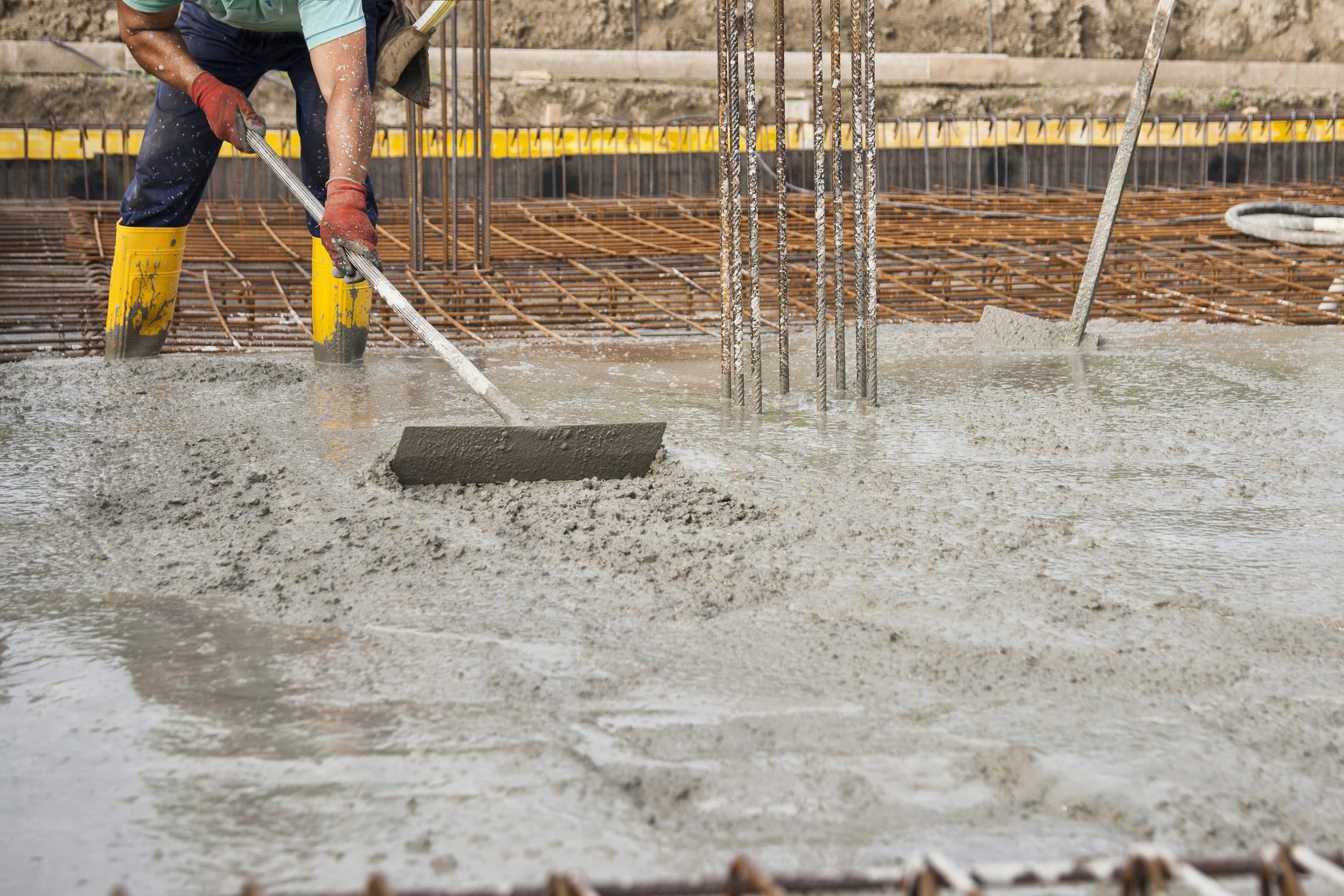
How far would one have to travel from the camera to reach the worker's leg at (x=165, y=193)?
3.73 m

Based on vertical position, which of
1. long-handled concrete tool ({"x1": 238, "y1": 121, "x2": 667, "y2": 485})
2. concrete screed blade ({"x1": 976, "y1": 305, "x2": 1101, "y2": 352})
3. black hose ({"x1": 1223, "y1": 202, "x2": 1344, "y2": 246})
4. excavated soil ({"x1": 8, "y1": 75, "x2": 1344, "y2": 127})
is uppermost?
→ excavated soil ({"x1": 8, "y1": 75, "x2": 1344, "y2": 127})

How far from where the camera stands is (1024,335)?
427 cm

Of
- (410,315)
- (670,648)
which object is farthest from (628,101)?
(670,648)

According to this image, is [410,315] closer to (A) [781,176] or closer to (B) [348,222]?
(B) [348,222]

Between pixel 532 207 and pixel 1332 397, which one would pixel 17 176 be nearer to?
pixel 532 207

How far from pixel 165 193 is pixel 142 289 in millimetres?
317

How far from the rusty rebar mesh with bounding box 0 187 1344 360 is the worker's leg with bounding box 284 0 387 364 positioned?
2.20ft

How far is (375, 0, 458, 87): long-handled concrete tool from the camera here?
3.70 meters

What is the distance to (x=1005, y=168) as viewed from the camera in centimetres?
1038

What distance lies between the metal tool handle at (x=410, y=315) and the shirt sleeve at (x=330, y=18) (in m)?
0.36

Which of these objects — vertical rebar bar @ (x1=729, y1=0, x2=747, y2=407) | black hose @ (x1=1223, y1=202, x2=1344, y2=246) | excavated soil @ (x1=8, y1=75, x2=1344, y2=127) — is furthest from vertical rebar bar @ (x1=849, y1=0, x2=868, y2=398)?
excavated soil @ (x1=8, y1=75, x2=1344, y2=127)

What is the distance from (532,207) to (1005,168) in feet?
14.1

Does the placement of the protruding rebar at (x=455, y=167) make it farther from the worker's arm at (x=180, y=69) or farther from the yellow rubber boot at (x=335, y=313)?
the worker's arm at (x=180, y=69)

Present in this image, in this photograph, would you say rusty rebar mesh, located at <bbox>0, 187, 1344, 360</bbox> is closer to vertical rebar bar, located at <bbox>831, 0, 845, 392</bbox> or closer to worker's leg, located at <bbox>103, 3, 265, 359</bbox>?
worker's leg, located at <bbox>103, 3, 265, 359</bbox>
